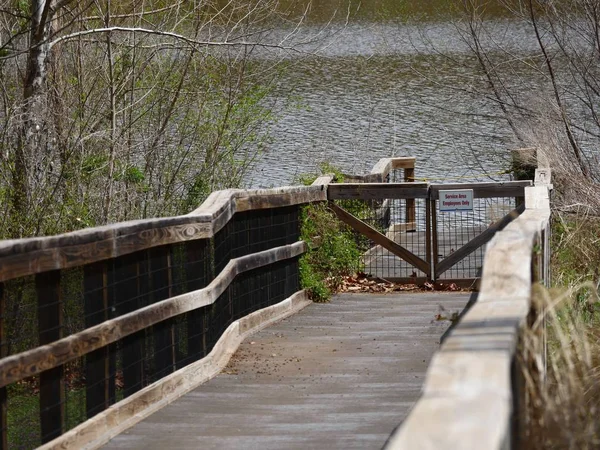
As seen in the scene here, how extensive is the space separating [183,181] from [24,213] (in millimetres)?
4272

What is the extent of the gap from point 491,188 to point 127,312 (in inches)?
323

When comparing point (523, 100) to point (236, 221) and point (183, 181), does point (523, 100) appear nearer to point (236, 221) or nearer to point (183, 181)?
point (183, 181)

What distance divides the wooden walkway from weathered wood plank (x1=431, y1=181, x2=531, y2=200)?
2.64 metres

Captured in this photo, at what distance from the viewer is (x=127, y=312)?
21.8 ft

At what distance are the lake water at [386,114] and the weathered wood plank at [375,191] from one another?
4011 mm

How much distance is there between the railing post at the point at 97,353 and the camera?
614 cm

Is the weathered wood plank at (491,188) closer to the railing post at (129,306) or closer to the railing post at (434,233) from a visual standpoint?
the railing post at (434,233)

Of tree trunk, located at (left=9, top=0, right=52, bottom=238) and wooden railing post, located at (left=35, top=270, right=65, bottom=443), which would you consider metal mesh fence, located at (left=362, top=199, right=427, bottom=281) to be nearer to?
tree trunk, located at (left=9, top=0, right=52, bottom=238)

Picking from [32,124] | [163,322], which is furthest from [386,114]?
[163,322]

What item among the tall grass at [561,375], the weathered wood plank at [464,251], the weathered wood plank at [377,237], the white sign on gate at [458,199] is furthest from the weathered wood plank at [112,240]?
the weathered wood plank at [464,251]

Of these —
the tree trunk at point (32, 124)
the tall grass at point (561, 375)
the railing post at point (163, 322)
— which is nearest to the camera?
the tall grass at point (561, 375)

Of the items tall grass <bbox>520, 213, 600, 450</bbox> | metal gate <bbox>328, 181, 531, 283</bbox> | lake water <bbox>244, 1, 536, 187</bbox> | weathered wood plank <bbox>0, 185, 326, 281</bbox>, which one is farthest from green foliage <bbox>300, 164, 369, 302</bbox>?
lake water <bbox>244, 1, 536, 187</bbox>

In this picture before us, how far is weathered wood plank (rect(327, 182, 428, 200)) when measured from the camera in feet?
43.9

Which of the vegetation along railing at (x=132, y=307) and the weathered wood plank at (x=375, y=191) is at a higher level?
the weathered wood plank at (x=375, y=191)
